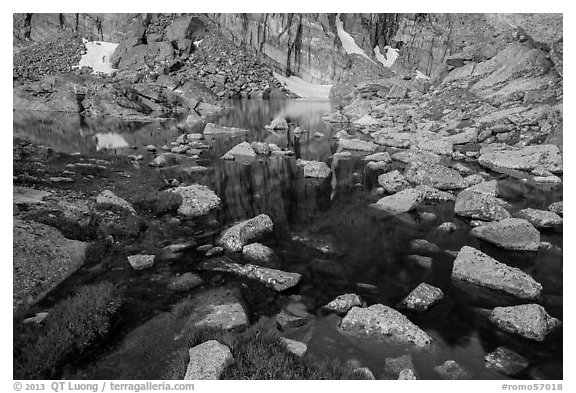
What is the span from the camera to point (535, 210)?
15.1 metres

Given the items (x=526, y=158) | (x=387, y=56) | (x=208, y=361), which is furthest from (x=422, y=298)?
(x=387, y=56)

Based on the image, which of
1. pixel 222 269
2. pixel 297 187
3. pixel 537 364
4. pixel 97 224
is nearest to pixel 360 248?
pixel 222 269

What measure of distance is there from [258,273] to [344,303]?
2584 mm

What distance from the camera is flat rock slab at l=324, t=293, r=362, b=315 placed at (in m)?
8.92

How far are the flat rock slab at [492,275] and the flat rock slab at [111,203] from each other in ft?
38.6

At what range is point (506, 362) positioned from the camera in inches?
291

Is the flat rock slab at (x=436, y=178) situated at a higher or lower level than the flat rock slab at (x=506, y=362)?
higher

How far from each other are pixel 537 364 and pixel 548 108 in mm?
29636

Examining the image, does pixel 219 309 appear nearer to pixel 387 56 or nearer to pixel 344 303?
pixel 344 303

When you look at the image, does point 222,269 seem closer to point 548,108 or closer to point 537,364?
point 537,364

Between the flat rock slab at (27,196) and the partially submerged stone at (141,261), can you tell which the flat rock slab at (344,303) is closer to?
the partially submerged stone at (141,261)

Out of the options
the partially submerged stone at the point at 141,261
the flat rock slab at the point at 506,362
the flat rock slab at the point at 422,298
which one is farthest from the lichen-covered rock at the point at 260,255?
the flat rock slab at the point at 506,362

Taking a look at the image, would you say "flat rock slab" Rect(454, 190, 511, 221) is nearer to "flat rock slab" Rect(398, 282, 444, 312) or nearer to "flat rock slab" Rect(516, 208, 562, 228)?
"flat rock slab" Rect(516, 208, 562, 228)

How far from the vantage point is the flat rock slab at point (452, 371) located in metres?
7.03
